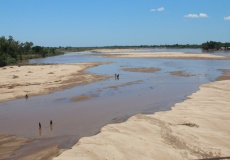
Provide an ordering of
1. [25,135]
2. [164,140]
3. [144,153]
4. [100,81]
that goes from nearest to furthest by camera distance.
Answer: [144,153] < [164,140] < [25,135] < [100,81]

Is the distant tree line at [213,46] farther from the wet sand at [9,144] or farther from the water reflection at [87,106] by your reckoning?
the wet sand at [9,144]

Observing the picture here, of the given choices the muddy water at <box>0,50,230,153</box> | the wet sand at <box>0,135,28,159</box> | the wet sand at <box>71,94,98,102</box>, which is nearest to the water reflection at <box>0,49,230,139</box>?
the muddy water at <box>0,50,230,153</box>

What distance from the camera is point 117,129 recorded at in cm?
1858

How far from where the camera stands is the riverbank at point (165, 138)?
14625mm

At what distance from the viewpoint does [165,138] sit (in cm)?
1697

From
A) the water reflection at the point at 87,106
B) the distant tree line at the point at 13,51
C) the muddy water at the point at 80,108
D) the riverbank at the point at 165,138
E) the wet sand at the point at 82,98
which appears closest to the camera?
the riverbank at the point at 165,138

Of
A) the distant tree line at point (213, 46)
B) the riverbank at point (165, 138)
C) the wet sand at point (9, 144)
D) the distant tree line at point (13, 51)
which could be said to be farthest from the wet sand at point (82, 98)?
the distant tree line at point (213, 46)

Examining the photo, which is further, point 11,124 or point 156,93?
point 156,93

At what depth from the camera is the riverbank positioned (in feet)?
48.0

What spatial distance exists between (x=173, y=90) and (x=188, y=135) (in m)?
20.5

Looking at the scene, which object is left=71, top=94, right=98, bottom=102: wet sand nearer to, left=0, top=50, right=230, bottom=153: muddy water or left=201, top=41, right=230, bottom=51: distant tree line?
left=0, top=50, right=230, bottom=153: muddy water

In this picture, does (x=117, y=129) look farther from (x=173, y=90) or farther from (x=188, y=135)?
(x=173, y=90)

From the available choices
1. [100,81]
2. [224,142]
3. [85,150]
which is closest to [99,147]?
[85,150]

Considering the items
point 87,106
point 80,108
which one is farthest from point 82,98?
point 80,108
